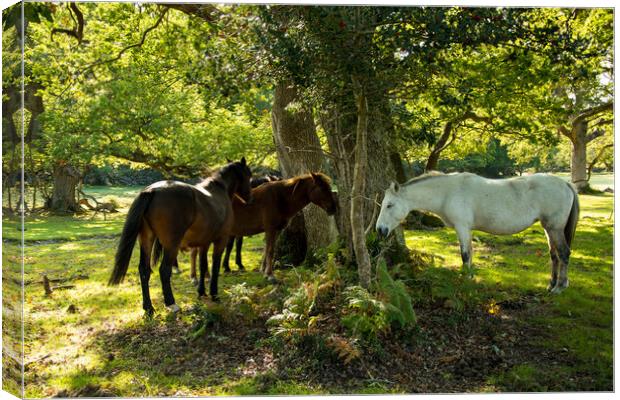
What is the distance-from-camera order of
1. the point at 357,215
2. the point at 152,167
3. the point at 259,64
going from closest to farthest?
the point at 259,64 → the point at 357,215 → the point at 152,167

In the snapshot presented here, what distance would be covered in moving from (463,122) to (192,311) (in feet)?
12.3

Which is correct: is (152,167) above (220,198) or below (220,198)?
above

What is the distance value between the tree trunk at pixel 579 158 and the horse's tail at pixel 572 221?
0.47ft

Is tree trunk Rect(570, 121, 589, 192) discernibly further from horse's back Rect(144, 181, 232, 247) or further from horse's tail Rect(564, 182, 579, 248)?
horse's back Rect(144, 181, 232, 247)

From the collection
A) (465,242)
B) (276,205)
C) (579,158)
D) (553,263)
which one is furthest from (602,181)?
(276,205)

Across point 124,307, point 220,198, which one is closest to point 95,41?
point 220,198

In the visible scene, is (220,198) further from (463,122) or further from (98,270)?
(463,122)

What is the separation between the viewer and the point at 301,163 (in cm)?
801

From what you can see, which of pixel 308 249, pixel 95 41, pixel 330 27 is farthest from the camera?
pixel 308 249

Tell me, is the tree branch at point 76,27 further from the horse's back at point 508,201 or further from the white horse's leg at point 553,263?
the white horse's leg at point 553,263

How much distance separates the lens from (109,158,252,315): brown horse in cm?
509

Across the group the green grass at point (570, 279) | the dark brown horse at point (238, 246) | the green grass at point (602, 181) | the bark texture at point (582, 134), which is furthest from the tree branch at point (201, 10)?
the green grass at point (602, 181)

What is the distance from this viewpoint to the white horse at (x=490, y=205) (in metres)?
5.79

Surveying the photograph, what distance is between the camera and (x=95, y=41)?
6.55 meters
